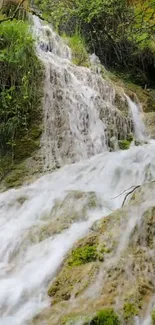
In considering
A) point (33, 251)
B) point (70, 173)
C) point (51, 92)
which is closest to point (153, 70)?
point (51, 92)

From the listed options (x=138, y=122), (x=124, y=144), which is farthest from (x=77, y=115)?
(x=138, y=122)

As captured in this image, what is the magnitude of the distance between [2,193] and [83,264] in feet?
8.68

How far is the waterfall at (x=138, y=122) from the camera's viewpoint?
23.6ft

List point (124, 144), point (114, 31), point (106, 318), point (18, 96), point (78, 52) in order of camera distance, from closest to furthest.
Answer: point (106, 318) → point (18, 96) → point (124, 144) → point (78, 52) → point (114, 31)

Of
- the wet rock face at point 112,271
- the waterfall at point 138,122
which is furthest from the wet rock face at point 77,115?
the wet rock face at point 112,271

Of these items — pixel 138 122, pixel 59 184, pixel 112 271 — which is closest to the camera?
pixel 112 271

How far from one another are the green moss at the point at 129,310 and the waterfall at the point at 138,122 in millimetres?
4776

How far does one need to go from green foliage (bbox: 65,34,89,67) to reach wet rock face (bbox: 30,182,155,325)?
560 centimetres

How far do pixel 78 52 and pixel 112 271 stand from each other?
682 centimetres

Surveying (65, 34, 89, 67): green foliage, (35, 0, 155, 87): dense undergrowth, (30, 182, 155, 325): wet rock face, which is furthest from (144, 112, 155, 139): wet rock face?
(30, 182, 155, 325): wet rock face

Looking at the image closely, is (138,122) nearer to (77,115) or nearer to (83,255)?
(77,115)

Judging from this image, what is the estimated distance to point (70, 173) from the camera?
220 inches

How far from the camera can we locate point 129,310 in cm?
245

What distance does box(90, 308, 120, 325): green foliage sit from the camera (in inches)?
92.4
